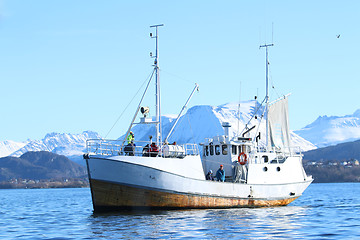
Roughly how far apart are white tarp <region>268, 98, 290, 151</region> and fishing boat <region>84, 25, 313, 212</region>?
6.01m

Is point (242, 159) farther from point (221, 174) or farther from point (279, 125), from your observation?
point (279, 125)

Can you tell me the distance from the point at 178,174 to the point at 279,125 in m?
18.2

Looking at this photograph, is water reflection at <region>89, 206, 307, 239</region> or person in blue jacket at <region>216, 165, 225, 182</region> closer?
water reflection at <region>89, 206, 307, 239</region>

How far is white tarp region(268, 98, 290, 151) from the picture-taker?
173 feet

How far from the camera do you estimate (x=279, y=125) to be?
54.0 metres

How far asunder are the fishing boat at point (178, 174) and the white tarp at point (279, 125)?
6013 mm

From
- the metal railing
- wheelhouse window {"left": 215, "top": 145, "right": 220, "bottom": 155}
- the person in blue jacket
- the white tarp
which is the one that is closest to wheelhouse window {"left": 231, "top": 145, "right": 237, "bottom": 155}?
wheelhouse window {"left": 215, "top": 145, "right": 220, "bottom": 155}

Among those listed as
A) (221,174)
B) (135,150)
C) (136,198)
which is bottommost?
(136,198)

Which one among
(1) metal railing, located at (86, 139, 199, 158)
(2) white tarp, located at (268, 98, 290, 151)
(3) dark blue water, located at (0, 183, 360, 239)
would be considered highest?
(2) white tarp, located at (268, 98, 290, 151)

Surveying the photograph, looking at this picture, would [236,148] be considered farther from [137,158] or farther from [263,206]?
[137,158]

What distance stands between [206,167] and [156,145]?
7.35 m

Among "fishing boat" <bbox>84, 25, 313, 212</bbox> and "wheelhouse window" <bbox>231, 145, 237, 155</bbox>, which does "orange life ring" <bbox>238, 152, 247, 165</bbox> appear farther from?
"wheelhouse window" <bbox>231, 145, 237, 155</bbox>

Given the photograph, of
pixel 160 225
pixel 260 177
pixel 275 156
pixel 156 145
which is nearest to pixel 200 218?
pixel 160 225

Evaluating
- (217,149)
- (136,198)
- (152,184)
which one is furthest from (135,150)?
(217,149)
